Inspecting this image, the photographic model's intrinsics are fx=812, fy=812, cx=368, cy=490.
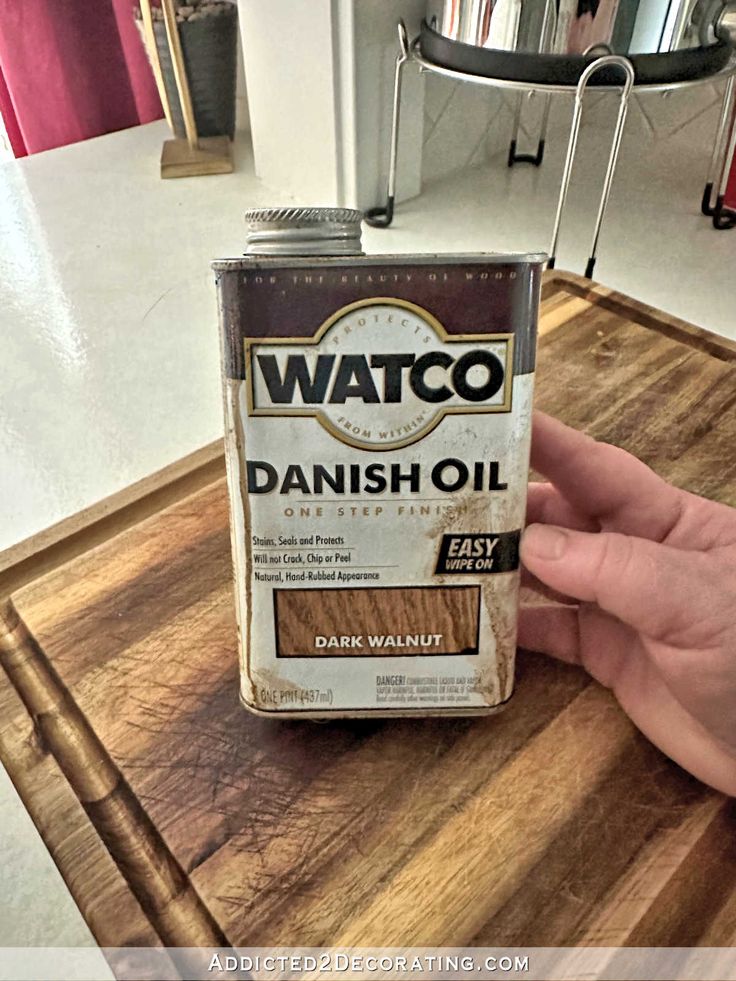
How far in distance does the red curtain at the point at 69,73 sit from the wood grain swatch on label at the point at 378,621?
1360 millimetres

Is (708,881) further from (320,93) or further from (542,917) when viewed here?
(320,93)

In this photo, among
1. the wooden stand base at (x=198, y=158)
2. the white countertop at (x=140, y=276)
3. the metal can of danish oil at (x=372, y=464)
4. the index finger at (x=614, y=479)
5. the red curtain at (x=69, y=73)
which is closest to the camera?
the metal can of danish oil at (x=372, y=464)

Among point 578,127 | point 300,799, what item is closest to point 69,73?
point 578,127

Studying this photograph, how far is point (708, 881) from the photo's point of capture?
393 mm

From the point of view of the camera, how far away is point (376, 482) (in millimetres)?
384

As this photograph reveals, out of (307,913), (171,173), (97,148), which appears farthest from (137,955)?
(97,148)

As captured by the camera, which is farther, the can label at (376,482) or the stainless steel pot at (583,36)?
the stainless steel pot at (583,36)

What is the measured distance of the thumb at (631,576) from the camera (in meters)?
0.38

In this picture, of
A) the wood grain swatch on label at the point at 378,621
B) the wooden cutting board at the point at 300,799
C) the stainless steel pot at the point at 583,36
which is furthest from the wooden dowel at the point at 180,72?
the wood grain swatch on label at the point at 378,621

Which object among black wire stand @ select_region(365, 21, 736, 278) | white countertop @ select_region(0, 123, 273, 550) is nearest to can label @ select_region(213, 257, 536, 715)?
white countertop @ select_region(0, 123, 273, 550)

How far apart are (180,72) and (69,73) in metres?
0.39

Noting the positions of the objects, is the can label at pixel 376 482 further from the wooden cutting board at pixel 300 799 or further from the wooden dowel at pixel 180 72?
the wooden dowel at pixel 180 72

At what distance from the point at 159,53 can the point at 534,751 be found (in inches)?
44.8

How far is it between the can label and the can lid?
28 mm
